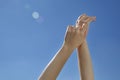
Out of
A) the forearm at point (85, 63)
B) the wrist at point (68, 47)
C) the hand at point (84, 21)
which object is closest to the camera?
the wrist at point (68, 47)

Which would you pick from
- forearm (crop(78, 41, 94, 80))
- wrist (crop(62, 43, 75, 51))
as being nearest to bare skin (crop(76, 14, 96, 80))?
forearm (crop(78, 41, 94, 80))

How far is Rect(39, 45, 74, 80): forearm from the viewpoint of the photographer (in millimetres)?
2541

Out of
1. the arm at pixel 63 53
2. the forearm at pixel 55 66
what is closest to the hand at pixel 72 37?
the arm at pixel 63 53

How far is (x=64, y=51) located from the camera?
267 cm

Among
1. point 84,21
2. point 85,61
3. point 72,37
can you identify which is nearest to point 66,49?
point 72,37

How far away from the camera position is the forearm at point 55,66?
254cm

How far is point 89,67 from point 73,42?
1.13ft

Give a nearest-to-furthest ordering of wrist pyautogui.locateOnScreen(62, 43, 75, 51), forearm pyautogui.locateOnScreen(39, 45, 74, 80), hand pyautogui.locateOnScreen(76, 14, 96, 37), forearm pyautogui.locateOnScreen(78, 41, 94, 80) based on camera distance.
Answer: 1. forearm pyautogui.locateOnScreen(39, 45, 74, 80)
2. wrist pyautogui.locateOnScreen(62, 43, 75, 51)
3. forearm pyautogui.locateOnScreen(78, 41, 94, 80)
4. hand pyautogui.locateOnScreen(76, 14, 96, 37)

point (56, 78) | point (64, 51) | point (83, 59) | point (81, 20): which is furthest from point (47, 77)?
point (81, 20)

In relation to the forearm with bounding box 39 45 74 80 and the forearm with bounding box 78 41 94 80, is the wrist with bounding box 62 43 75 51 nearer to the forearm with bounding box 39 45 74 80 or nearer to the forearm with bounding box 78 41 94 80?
the forearm with bounding box 39 45 74 80

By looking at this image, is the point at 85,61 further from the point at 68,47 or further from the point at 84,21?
the point at 84,21

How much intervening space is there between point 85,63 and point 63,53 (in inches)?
14.2

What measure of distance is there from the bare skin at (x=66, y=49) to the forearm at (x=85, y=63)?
1.3 inches

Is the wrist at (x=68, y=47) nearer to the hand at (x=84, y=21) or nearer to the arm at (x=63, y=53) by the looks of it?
the arm at (x=63, y=53)
